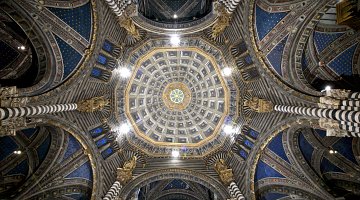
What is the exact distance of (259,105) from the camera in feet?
67.2

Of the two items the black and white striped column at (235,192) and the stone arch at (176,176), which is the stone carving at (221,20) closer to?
the stone arch at (176,176)

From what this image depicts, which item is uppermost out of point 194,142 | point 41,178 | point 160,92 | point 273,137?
point 160,92

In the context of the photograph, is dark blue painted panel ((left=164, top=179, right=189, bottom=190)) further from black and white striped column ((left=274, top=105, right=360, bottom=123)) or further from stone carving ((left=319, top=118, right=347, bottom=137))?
stone carving ((left=319, top=118, right=347, bottom=137))

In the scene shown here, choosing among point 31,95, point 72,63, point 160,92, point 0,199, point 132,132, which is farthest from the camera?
point 160,92

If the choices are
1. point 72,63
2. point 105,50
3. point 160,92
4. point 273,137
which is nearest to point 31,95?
point 72,63

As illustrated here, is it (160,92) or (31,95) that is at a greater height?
(160,92)

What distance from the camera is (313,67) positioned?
2092 cm

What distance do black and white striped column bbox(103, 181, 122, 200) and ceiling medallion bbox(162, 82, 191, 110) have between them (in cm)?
926

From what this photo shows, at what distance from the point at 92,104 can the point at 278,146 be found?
46.8ft

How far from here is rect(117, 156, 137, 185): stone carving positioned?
22.8m

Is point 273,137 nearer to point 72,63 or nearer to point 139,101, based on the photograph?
point 139,101

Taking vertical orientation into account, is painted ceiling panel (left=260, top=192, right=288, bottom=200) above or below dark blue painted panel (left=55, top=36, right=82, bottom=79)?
below

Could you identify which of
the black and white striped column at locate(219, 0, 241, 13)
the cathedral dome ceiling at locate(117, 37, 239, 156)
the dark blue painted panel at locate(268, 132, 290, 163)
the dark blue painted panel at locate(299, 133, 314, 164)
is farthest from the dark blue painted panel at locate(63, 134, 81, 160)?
the dark blue painted panel at locate(299, 133, 314, 164)

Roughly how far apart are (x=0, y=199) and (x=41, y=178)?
2.89 m
